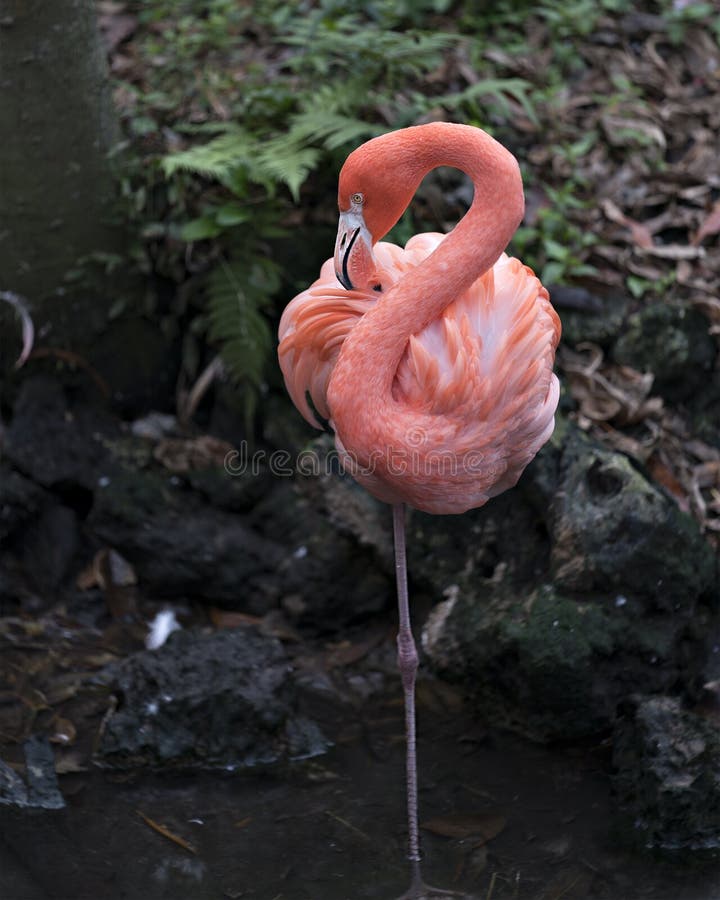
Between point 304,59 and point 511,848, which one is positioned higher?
point 304,59

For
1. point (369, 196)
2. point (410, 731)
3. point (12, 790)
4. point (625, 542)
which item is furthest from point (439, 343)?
point (12, 790)

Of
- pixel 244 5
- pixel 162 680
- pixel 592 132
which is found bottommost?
pixel 162 680

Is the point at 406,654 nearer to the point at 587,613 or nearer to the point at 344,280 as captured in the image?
the point at 587,613

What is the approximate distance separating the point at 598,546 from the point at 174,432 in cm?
196

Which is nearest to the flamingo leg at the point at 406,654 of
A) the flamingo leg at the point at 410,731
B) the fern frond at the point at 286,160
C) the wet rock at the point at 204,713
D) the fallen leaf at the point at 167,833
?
the flamingo leg at the point at 410,731

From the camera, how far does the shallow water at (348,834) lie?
116 inches

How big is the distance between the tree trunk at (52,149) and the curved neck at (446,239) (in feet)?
6.33

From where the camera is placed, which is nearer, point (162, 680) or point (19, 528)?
point (162, 680)

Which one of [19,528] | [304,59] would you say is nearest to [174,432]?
[19,528]

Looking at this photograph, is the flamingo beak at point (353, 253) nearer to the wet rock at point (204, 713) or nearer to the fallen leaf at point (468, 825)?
the wet rock at point (204, 713)

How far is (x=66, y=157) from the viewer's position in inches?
168

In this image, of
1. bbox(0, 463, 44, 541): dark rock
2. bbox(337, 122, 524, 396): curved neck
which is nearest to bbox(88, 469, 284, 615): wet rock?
bbox(0, 463, 44, 541): dark rock

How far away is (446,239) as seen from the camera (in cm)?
289

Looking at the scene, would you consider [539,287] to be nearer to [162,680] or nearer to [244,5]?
[162,680]
